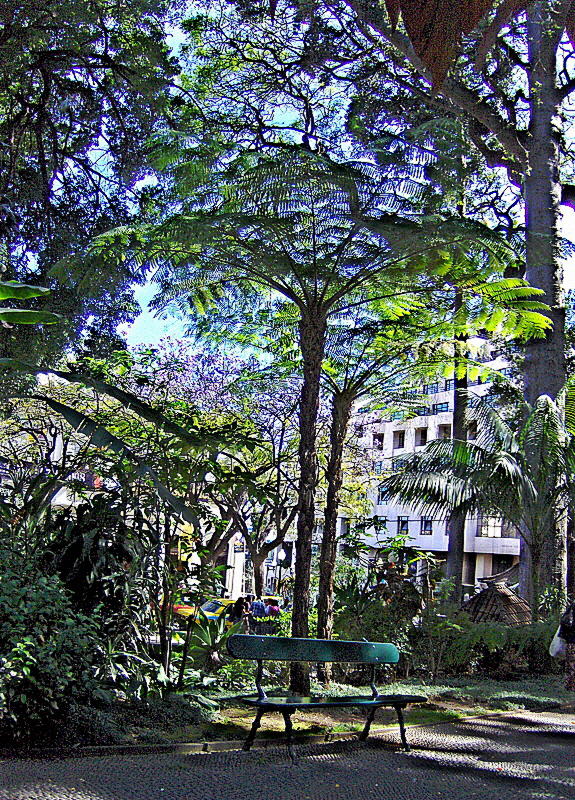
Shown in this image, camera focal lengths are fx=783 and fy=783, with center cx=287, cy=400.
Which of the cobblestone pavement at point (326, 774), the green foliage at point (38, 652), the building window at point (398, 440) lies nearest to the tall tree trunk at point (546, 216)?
the cobblestone pavement at point (326, 774)

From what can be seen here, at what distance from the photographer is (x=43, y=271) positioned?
1204 cm

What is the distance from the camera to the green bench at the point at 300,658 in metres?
6.18

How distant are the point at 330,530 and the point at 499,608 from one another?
205 inches

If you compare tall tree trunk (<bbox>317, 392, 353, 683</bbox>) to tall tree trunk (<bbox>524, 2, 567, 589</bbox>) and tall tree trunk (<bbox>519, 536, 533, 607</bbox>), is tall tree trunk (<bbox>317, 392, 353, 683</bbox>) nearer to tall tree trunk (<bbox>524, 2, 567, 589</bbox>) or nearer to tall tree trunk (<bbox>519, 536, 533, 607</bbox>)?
tall tree trunk (<bbox>519, 536, 533, 607</bbox>)

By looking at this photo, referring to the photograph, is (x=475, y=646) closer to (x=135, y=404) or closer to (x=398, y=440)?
(x=135, y=404)

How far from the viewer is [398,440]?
5603 cm

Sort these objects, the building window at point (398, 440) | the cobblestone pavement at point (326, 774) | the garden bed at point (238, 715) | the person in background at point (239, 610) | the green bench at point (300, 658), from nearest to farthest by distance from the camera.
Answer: the cobblestone pavement at point (326, 774) → the garden bed at point (238, 715) → the green bench at point (300, 658) → the person in background at point (239, 610) → the building window at point (398, 440)

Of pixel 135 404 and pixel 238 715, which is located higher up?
pixel 135 404

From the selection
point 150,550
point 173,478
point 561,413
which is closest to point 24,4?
point 173,478

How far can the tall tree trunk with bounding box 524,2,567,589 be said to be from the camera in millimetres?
14234

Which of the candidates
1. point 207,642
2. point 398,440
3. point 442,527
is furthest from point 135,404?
point 398,440

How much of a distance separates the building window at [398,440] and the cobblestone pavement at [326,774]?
48.2 metres

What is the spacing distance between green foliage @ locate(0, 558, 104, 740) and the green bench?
1198 mm

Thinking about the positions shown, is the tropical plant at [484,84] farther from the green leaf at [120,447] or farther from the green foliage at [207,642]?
the green foliage at [207,642]
